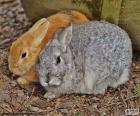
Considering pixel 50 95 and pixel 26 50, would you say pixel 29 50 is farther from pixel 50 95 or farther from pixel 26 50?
pixel 50 95

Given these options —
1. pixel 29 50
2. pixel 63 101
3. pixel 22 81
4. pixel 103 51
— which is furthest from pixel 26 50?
pixel 103 51

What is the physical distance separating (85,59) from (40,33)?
0.55m

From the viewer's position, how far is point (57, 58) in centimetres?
496

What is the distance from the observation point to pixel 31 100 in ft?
17.1

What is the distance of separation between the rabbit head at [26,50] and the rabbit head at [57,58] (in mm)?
220

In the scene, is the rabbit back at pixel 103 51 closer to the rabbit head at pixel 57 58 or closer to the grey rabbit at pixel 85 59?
the grey rabbit at pixel 85 59

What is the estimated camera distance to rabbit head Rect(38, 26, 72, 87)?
491 centimetres

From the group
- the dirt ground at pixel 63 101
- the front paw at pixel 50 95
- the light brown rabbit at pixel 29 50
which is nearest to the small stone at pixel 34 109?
the dirt ground at pixel 63 101

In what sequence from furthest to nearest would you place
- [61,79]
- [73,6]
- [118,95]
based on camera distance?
[73,6], [118,95], [61,79]

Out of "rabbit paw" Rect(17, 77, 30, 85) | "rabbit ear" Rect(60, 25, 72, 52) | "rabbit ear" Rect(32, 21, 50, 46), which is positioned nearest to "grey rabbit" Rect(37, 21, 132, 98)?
"rabbit ear" Rect(60, 25, 72, 52)

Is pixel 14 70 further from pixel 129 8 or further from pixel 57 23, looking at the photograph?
pixel 129 8

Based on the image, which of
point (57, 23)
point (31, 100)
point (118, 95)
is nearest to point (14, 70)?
point (31, 100)

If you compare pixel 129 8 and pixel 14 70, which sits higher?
pixel 129 8

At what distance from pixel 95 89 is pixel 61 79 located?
1.50 feet
